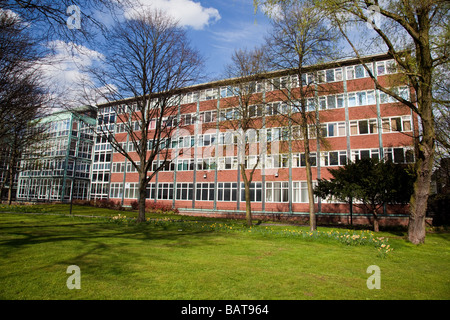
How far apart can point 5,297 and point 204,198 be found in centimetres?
3434

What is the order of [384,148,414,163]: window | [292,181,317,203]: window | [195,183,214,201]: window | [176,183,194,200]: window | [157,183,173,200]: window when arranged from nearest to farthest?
[384,148,414,163]: window, [292,181,317,203]: window, [195,183,214,201]: window, [176,183,194,200]: window, [157,183,173,200]: window

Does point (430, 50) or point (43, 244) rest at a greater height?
point (430, 50)

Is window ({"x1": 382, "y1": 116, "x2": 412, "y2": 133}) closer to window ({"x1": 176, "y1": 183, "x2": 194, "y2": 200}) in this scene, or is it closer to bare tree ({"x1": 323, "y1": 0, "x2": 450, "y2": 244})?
bare tree ({"x1": 323, "y1": 0, "x2": 450, "y2": 244})

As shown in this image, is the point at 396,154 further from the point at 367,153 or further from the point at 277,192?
the point at 277,192

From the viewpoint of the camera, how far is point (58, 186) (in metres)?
53.7

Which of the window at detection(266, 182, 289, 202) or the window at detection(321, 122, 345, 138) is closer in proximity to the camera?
the window at detection(321, 122, 345, 138)

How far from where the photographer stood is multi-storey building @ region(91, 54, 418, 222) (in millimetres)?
28625

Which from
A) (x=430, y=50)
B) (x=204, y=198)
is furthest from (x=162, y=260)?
(x=204, y=198)

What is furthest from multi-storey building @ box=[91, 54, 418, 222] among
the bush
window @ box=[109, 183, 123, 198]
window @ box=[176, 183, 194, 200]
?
the bush

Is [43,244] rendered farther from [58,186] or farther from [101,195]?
[58,186]

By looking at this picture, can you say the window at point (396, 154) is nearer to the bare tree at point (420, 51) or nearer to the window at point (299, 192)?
the window at point (299, 192)
